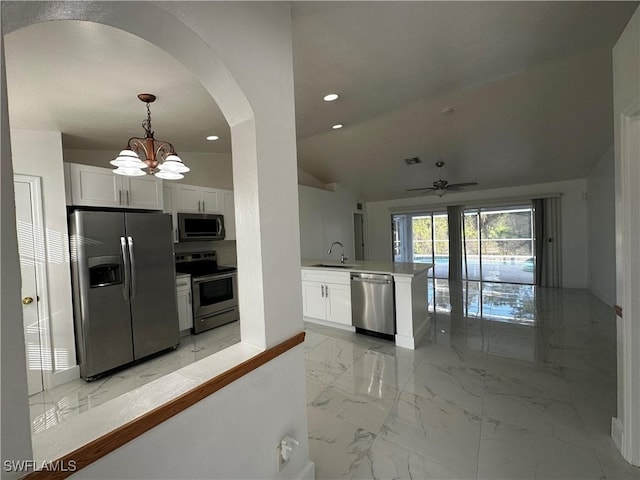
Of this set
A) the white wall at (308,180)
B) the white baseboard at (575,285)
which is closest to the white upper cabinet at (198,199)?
the white wall at (308,180)

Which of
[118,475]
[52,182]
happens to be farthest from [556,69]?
[52,182]

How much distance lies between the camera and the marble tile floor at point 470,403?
1.63 m

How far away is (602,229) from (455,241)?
2.74 meters

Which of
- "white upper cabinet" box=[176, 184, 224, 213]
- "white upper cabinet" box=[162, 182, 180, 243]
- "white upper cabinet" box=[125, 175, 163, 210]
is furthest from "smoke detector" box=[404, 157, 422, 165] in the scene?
"white upper cabinet" box=[125, 175, 163, 210]

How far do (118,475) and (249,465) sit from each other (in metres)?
0.56

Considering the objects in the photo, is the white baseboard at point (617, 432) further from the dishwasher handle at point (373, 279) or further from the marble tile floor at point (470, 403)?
the dishwasher handle at point (373, 279)

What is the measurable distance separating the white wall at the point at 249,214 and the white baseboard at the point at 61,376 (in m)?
2.56

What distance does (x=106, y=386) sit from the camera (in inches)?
104

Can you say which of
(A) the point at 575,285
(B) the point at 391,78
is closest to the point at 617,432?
(B) the point at 391,78

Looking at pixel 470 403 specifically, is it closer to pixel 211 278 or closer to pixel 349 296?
pixel 349 296

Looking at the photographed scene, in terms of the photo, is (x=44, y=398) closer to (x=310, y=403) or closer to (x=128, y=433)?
(x=310, y=403)

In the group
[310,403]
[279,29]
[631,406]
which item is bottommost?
[310,403]

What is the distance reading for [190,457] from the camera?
3.36ft

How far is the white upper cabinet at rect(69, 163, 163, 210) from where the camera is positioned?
279cm
